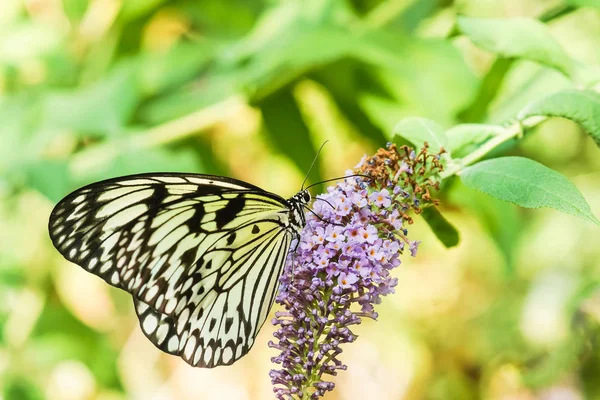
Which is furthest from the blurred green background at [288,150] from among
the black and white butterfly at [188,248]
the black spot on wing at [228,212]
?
the black spot on wing at [228,212]

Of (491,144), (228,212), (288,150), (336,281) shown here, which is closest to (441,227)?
(491,144)

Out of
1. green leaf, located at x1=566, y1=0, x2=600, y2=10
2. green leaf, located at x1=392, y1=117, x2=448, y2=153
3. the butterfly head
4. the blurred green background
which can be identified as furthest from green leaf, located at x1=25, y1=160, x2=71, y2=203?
green leaf, located at x1=566, y1=0, x2=600, y2=10

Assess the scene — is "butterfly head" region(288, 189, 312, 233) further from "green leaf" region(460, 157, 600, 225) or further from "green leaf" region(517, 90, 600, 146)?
"green leaf" region(517, 90, 600, 146)

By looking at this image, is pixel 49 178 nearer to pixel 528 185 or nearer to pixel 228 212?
pixel 228 212

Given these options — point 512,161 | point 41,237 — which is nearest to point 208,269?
point 512,161

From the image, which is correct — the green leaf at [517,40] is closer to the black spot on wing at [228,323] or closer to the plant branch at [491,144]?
the plant branch at [491,144]

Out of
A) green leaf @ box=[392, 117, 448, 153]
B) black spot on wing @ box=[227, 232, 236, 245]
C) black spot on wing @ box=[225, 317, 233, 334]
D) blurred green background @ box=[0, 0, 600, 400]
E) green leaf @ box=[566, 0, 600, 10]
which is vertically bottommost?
black spot on wing @ box=[225, 317, 233, 334]

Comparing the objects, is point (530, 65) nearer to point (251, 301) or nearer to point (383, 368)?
point (251, 301)

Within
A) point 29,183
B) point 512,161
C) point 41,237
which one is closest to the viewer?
point 512,161
